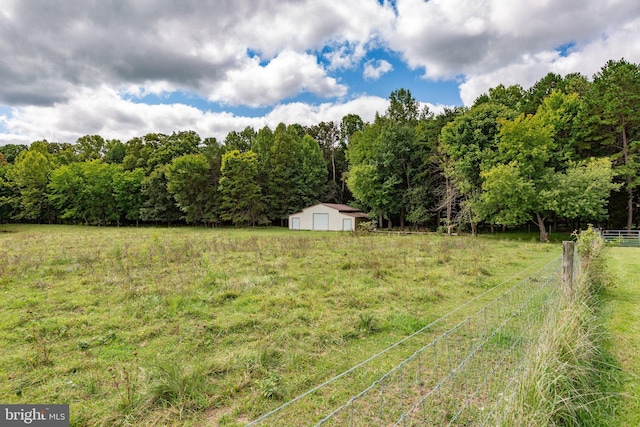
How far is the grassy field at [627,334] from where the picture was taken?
285cm

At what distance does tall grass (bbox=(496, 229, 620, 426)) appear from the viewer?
7.27ft

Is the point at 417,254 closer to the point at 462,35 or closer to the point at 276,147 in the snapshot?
the point at 462,35

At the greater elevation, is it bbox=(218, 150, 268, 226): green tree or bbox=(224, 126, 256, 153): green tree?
bbox=(224, 126, 256, 153): green tree

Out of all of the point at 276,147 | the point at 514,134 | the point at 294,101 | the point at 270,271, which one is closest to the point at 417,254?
the point at 270,271

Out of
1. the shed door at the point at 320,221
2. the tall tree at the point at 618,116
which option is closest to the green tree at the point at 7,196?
the shed door at the point at 320,221

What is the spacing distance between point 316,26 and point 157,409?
555 inches

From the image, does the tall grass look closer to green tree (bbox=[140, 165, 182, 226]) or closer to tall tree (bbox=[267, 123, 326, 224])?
tall tree (bbox=[267, 123, 326, 224])

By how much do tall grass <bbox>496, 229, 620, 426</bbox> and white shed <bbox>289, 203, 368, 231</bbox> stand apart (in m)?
28.7

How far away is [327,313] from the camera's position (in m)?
5.66

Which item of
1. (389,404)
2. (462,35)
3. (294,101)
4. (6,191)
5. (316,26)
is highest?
(294,101)

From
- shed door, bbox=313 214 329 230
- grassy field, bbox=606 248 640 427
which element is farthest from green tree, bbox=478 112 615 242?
shed door, bbox=313 214 329 230

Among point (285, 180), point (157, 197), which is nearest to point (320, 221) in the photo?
point (285, 180)

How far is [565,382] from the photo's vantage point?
2740 mm

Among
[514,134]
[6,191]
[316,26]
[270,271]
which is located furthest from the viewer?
[6,191]
